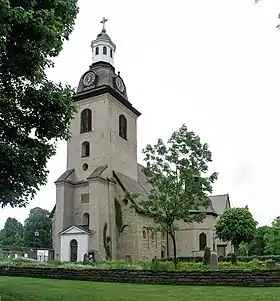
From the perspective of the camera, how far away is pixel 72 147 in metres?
45.8

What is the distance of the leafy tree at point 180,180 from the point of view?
27609 millimetres

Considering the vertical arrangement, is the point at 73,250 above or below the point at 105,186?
below

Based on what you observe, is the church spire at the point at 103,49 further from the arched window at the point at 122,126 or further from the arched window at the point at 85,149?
the arched window at the point at 85,149

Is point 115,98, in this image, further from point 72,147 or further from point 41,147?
point 41,147

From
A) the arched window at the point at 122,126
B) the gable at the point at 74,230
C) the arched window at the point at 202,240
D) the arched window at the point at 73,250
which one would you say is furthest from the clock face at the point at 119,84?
the arched window at the point at 202,240

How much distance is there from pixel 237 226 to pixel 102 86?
2079 centimetres

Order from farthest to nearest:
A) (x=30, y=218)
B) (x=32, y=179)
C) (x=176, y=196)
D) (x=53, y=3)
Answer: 1. (x=30, y=218)
2. (x=176, y=196)
3. (x=32, y=179)
4. (x=53, y=3)

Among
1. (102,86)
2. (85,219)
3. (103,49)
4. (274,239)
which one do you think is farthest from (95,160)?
(274,239)

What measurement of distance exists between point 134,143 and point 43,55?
38.9 m

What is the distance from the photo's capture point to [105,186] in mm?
41781

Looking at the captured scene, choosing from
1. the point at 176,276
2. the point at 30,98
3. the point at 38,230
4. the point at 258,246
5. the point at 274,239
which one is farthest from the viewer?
the point at 258,246

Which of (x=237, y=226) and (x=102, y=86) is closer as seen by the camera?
(x=237, y=226)

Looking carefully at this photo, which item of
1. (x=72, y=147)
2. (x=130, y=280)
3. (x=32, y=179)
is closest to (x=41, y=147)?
(x=32, y=179)

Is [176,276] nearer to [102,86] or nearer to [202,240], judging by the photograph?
[102,86]
